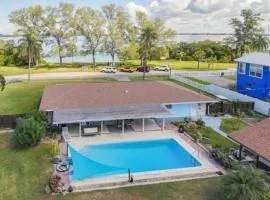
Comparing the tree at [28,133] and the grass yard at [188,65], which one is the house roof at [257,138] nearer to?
the tree at [28,133]

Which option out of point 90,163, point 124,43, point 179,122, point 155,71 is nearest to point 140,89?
point 179,122

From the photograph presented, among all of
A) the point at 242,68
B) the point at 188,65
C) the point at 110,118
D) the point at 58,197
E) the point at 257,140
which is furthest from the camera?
the point at 188,65

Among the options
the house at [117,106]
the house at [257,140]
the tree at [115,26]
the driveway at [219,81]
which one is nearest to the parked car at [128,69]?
the tree at [115,26]

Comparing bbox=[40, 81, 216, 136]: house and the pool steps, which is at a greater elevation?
bbox=[40, 81, 216, 136]: house

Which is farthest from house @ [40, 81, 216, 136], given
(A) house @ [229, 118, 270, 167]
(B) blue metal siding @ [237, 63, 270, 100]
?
(B) blue metal siding @ [237, 63, 270, 100]

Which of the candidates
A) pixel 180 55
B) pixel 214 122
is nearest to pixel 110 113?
pixel 214 122

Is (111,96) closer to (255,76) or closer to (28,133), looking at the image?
(28,133)

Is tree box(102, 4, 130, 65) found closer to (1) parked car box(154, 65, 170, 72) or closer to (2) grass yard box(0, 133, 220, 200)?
(1) parked car box(154, 65, 170, 72)
